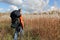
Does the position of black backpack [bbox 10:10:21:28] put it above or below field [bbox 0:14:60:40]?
above

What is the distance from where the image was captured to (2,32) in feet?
31.8

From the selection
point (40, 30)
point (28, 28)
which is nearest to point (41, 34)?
point (40, 30)

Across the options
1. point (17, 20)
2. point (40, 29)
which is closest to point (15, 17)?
point (17, 20)

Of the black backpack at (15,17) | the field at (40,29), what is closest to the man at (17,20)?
the black backpack at (15,17)

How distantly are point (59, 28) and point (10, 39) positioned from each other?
203cm

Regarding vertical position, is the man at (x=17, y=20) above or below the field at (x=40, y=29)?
above

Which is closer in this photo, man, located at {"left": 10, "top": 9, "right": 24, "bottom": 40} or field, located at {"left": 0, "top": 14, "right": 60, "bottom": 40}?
man, located at {"left": 10, "top": 9, "right": 24, "bottom": 40}

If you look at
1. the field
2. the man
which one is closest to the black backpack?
the man

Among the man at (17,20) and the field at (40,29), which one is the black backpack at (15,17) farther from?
the field at (40,29)

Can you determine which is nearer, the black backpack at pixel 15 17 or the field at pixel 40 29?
the black backpack at pixel 15 17

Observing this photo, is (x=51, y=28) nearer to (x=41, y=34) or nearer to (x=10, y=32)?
(x=41, y=34)

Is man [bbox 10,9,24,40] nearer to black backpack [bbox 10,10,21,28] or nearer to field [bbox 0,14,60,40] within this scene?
black backpack [bbox 10,10,21,28]

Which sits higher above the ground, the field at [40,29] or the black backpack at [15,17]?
the black backpack at [15,17]

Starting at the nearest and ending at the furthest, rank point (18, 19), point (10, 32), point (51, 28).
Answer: point (18, 19) < point (51, 28) < point (10, 32)
